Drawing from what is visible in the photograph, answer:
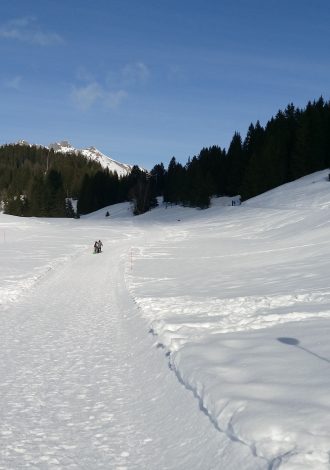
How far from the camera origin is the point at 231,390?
5.49 metres

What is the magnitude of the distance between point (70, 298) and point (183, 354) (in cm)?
784

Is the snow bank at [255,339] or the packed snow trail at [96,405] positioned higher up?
the snow bank at [255,339]

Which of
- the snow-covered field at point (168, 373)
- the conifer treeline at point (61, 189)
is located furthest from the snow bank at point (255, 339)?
the conifer treeline at point (61, 189)

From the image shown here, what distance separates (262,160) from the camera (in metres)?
70.2

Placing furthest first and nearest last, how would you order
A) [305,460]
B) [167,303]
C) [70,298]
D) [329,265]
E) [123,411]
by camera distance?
[329,265] → [70,298] → [167,303] → [123,411] → [305,460]

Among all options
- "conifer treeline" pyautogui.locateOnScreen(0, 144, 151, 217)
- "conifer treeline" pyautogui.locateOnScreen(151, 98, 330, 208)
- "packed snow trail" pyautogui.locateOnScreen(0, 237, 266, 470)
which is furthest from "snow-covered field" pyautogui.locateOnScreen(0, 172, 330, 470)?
"conifer treeline" pyautogui.locateOnScreen(0, 144, 151, 217)

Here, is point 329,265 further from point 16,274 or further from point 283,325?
point 16,274

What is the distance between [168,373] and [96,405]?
4.96 feet

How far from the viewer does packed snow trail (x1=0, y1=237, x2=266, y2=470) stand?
443 cm

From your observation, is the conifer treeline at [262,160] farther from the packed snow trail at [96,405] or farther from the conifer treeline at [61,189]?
the packed snow trail at [96,405]

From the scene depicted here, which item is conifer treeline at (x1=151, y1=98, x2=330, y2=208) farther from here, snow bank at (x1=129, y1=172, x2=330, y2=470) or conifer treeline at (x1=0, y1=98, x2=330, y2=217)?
snow bank at (x1=129, y1=172, x2=330, y2=470)

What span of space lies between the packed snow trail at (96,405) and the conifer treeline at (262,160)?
201 feet

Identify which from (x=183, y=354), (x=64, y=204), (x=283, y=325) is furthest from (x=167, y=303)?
(x=64, y=204)

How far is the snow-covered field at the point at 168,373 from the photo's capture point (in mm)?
4402
